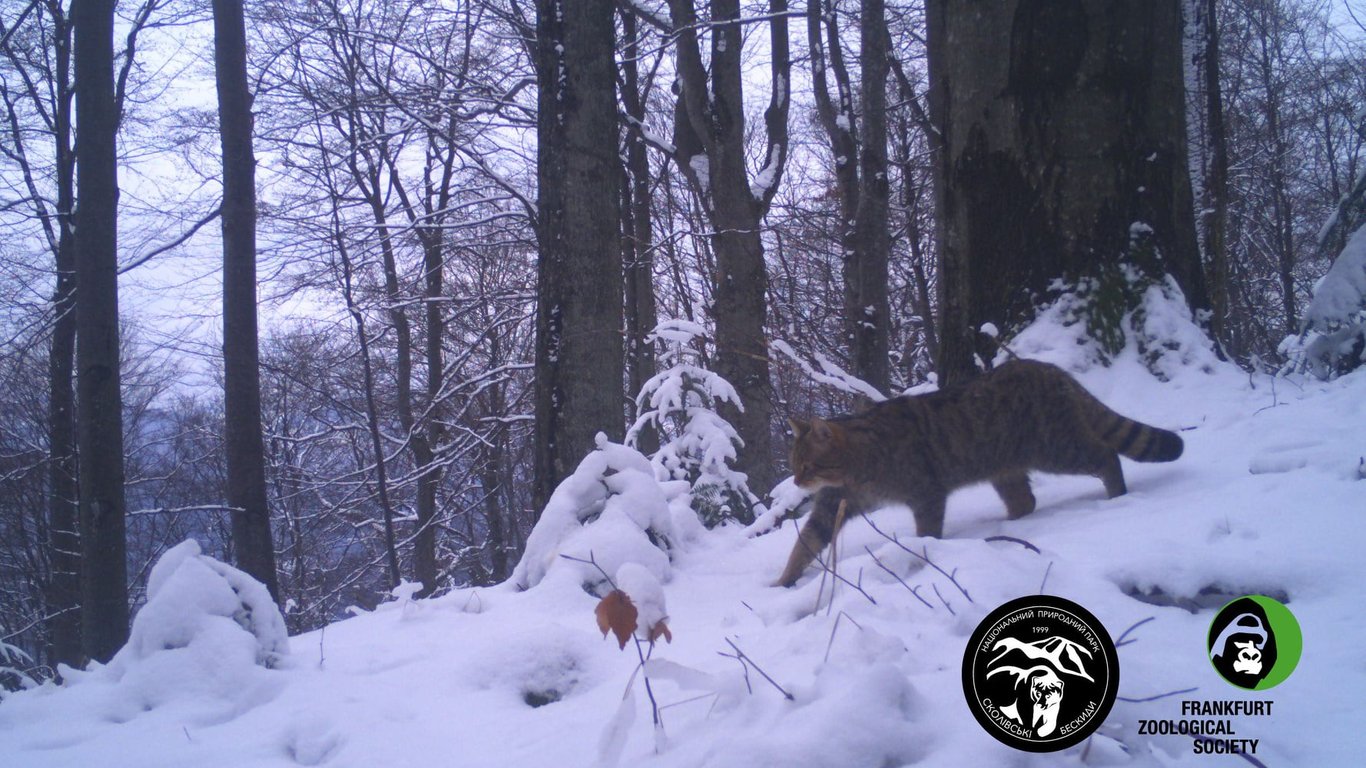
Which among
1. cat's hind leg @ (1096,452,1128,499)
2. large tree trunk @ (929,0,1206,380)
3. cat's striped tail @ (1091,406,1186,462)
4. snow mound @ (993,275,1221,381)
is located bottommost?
cat's hind leg @ (1096,452,1128,499)

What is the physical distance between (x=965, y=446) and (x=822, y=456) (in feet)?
2.41

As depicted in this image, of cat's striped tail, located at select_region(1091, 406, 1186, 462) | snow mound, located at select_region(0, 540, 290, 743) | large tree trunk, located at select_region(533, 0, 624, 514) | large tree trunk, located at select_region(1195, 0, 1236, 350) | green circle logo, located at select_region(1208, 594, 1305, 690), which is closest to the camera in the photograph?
green circle logo, located at select_region(1208, 594, 1305, 690)

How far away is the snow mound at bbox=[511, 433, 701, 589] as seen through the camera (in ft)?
12.5

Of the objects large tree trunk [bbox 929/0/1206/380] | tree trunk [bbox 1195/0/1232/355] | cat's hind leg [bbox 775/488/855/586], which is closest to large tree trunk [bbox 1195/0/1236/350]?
tree trunk [bbox 1195/0/1232/355]

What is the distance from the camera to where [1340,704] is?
4.99 feet

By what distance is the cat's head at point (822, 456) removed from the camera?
4293 mm

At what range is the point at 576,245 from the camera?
6121 mm

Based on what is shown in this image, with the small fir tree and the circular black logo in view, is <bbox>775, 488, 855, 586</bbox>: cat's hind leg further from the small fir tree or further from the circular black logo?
the small fir tree

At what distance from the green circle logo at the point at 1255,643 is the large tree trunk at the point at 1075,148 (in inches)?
120

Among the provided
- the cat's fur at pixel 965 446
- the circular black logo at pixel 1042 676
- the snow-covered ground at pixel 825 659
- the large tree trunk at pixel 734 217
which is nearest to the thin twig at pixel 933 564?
the snow-covered ground at pixel 825 659

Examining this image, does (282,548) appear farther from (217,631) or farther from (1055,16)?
(1055,16)

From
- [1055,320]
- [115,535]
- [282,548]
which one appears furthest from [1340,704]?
[282,548]

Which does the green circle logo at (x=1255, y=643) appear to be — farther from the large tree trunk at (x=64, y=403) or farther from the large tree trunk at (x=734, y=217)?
the large tree trunk at (x=64, y=403)

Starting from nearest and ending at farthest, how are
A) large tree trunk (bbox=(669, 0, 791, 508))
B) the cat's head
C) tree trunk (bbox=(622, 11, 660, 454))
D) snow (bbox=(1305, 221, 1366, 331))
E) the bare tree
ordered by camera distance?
snow (bbox=(1305, 221, 1366, 331)) < the cat's head < large tree trunk (bbox=(669, 0, 791, 508)) < the bare tree < tree trunk (bbox=(622, 11, 660, 454))
